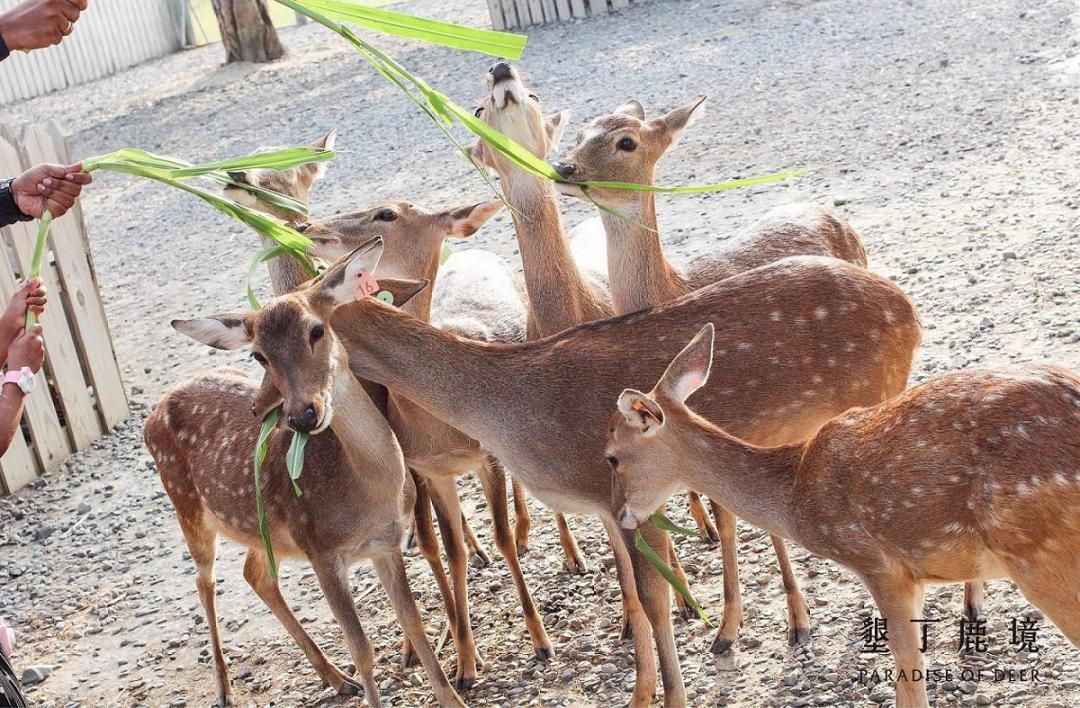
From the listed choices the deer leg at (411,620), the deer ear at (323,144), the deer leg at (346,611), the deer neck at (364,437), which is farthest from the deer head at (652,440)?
the deer ear at (323,144)

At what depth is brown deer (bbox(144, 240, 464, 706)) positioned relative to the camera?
4.18 m

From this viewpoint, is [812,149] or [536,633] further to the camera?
[812,149]

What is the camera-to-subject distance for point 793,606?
4676 mm

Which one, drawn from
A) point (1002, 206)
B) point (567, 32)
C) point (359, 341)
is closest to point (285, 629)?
point (359, 341)

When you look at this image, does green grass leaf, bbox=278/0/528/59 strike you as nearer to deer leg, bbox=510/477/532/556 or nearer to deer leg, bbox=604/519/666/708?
deer leg, bbox=604/519/666/708

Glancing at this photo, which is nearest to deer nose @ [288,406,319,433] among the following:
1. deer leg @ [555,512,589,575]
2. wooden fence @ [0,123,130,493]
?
deer leg @ [555,512,589,575]

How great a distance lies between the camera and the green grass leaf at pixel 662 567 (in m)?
3.97

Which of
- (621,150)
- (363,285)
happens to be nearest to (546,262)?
(621,150)

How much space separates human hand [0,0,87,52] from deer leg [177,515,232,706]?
222 centimetres

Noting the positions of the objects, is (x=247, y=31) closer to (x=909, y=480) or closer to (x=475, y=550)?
(x=475, y=550)

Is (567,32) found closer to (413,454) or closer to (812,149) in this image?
(812,149)

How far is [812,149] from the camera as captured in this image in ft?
30.8

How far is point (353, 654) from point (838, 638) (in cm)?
176

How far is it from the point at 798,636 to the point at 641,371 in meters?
1.15
